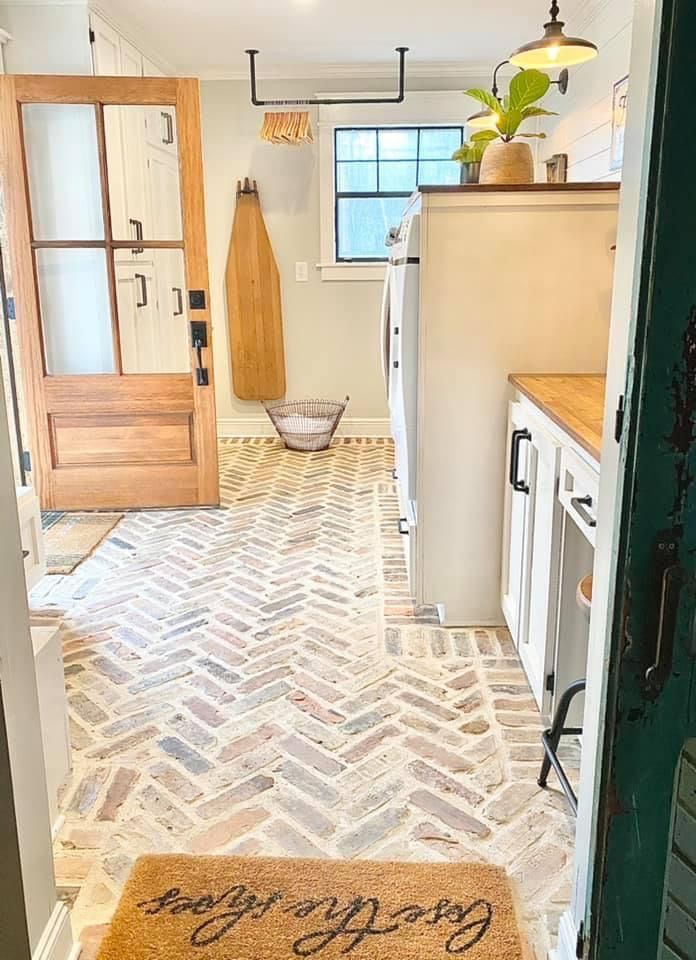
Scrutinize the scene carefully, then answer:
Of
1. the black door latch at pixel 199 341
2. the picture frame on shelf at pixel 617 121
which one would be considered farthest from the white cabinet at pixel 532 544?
the black door latch at pixel 199 341

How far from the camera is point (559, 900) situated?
5.47 ft

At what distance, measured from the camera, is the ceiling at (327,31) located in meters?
4.05

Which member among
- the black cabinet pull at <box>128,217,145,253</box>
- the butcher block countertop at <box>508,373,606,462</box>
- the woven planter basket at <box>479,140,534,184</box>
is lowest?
the butcher block countertop at <box>508,373,606,462</box>

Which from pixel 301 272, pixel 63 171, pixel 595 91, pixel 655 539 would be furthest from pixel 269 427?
pixel 655 539

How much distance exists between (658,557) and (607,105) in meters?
3.62

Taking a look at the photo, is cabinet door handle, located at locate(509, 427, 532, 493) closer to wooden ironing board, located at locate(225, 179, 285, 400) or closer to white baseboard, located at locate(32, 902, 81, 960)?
white baseboard, located at locate(32, 902, 81, 960)

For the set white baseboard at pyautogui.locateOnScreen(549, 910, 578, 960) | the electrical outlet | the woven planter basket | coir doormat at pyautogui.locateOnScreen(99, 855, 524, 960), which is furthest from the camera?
the electrical outlet

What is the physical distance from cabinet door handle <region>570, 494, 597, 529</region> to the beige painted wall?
4.05m

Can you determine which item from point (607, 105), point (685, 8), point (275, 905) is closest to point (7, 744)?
point (275, 905)

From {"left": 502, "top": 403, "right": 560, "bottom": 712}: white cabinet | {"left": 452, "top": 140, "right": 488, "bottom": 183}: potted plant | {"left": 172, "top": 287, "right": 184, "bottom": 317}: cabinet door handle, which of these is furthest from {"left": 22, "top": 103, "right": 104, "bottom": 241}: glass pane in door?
{"left": 502, "top": 403, "right": 560, "bottom": 712}: white cabinet

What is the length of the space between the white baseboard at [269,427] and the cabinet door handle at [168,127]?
2.42 metres

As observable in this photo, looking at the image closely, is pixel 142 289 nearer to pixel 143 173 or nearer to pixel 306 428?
pixel 143 173

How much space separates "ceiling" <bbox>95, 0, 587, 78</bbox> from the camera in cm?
405

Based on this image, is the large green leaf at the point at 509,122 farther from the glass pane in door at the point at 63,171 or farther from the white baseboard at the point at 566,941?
the white baseboard at the point at 566,941
